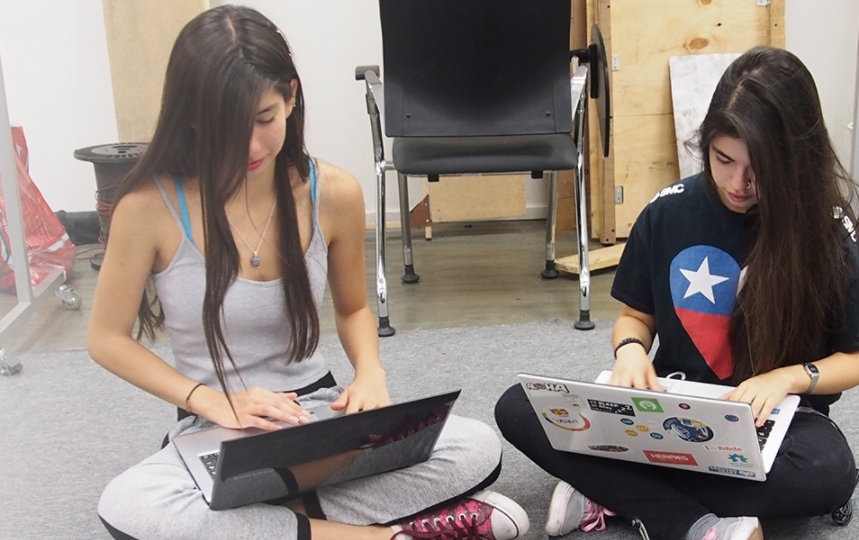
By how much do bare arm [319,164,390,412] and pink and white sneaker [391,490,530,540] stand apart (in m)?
0.17

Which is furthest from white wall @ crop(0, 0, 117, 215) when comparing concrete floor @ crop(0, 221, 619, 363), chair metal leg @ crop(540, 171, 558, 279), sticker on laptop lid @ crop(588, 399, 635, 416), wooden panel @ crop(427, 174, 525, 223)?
sticker on laptop lid @ crop(588, 399, 635, 416)

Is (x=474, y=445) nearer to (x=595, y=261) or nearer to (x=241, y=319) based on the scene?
(x=241, y=319)

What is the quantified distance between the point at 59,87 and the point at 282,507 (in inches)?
84.1

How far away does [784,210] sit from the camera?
128cm

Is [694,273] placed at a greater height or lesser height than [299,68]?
lesser

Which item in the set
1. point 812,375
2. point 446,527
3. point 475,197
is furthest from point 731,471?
point 475,197

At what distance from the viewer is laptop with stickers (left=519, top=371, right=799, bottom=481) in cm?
118

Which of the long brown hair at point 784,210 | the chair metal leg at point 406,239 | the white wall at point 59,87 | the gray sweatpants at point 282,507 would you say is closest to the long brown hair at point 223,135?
the gray sweatpants at point 282,507

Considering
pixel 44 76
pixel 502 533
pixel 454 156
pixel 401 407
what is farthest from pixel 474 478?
pixel 44 76

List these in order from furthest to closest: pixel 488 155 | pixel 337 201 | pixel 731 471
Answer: pixel 488 155, pixel 337 201, pixel 731 471

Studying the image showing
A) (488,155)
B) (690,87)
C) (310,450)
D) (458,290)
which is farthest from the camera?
(690,87)

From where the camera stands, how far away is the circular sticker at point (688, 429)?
47.7 inches

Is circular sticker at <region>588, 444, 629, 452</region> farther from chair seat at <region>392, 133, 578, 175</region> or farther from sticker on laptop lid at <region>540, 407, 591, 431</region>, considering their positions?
chair seat at <region>392, 133, 578, 175</region>

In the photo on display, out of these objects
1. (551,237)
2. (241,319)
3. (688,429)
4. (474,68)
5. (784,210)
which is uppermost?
(474,68)
